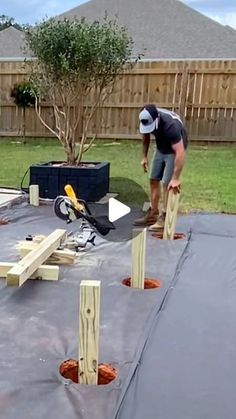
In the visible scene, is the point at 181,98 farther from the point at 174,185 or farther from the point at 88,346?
the point at 88,346

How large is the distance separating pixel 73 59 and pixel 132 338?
3.93m

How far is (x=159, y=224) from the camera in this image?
4559 mm

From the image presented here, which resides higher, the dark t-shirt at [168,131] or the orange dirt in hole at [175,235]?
the dark t-shirt at [168,131]

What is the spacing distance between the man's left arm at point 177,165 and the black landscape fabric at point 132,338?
51cm

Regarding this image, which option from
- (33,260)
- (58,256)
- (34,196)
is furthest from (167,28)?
(33,260)

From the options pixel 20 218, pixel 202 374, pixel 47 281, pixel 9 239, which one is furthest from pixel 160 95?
pixel 202 374

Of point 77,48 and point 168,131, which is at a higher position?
point 77,48

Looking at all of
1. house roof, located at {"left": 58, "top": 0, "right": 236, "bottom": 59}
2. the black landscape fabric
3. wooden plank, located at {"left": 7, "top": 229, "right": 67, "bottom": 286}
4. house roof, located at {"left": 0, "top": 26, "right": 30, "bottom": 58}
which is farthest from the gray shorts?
house roof, located at {"left": 0, "top": 26, "right": 30, "bottom": 58}

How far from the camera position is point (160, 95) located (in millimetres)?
10383

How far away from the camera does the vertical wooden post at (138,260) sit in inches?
122
